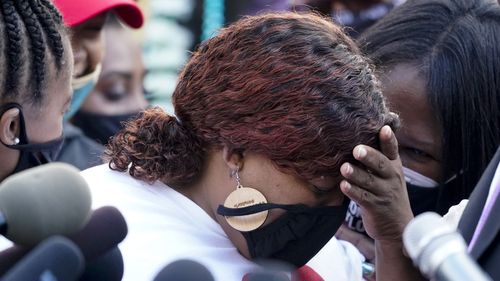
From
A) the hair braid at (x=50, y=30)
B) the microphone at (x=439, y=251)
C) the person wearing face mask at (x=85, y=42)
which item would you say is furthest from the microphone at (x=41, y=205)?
the person wearing face mask at (x=85, y=42)

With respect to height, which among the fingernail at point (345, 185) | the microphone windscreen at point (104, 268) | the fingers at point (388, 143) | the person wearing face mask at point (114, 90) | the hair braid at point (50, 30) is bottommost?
the person wearing face mask at point (114, 90)

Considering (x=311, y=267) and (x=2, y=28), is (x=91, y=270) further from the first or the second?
(x=311, y=267)

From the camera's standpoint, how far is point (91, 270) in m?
1.59

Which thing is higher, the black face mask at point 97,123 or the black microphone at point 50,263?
the black microphone at point 50,263

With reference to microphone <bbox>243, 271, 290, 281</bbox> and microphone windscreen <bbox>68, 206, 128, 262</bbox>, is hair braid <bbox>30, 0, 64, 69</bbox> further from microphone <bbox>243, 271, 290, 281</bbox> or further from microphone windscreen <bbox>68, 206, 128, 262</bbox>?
microphone <bbox>243, 271, 290, 281</bbox>

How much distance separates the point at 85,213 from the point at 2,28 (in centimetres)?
80

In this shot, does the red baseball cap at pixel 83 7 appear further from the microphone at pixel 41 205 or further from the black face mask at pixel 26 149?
the microphone at pixel 41 205

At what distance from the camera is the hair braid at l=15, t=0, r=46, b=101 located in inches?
86.4

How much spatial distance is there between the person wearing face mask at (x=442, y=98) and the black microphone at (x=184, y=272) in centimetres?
149

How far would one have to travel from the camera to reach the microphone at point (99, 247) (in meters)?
1.50

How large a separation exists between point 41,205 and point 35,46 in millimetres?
880

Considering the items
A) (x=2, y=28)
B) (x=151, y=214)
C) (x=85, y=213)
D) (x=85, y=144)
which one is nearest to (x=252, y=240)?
(x=151, y=214)

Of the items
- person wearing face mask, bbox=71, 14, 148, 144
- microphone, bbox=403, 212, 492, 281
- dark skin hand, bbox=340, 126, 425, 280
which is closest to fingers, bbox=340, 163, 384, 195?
dark skin hand, bbox=340, 126, 425, 280

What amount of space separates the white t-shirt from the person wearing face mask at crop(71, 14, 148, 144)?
2304mm
